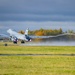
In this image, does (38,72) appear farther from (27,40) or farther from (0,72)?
(27,40)

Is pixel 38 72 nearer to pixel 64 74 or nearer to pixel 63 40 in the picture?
pixel 64 74

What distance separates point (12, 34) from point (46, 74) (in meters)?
139

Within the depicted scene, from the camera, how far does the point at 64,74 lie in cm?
2672

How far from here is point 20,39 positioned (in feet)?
488

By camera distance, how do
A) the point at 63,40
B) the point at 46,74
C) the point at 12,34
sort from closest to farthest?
1. the point at 46,74
2. the point at 63,40
3. the point at 12,34

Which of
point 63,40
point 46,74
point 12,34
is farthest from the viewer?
point 12,34

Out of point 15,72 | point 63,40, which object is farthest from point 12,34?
point 15,72

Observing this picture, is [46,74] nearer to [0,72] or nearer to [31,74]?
[31,74]

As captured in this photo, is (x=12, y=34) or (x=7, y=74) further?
(x=12, y=34)

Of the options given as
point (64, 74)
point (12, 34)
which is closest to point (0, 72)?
point (64, 74)

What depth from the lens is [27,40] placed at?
477ft

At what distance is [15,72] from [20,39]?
121007 millimetres

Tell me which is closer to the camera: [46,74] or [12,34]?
[46,74]

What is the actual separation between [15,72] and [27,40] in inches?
4632
